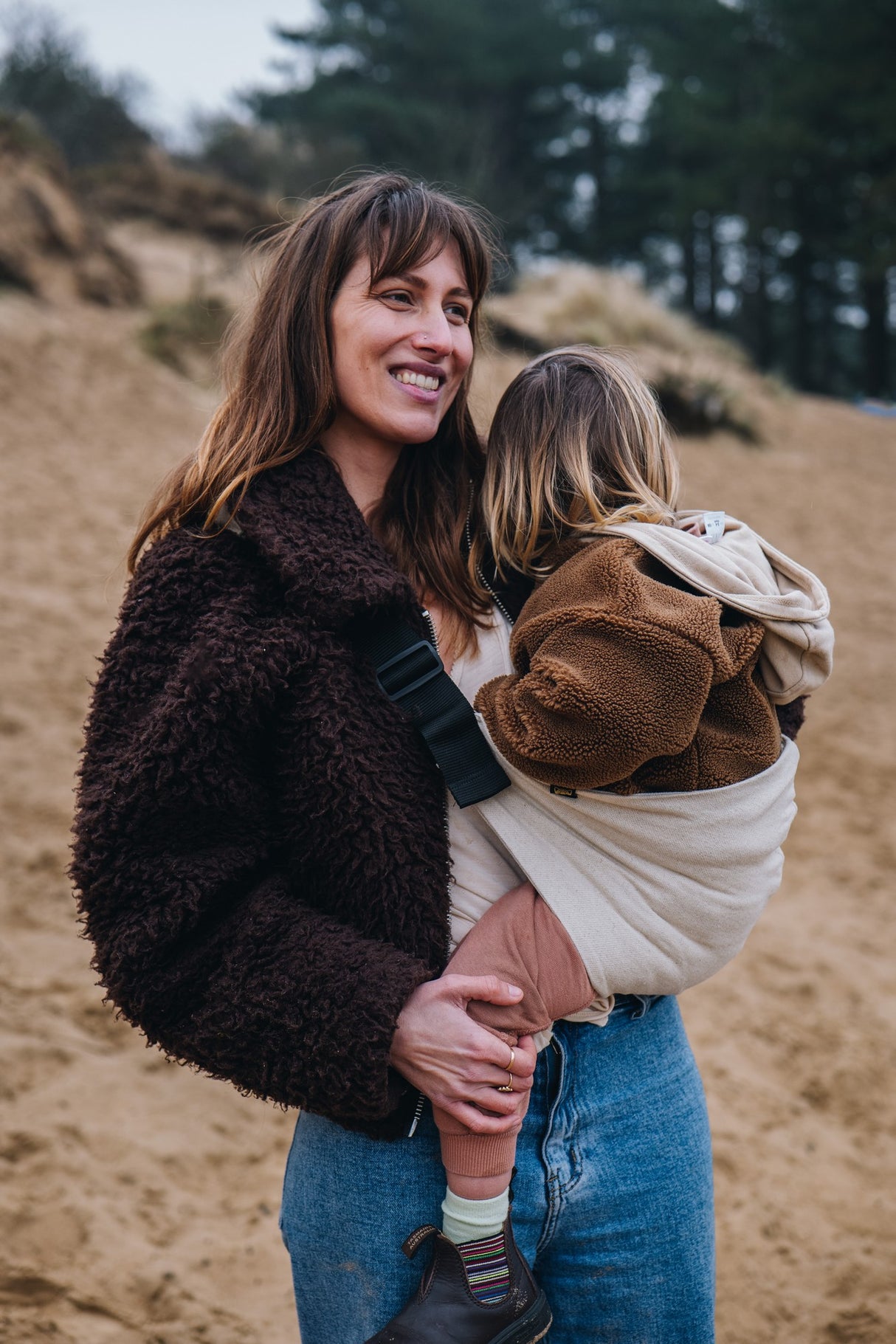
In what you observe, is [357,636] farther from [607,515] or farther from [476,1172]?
[476,1172]

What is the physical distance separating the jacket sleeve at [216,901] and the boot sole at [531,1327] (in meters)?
0.28

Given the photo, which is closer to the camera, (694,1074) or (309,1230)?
(309,1230)

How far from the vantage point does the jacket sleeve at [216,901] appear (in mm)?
1089

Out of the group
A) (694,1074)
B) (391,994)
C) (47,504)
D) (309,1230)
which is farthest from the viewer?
(47,504)

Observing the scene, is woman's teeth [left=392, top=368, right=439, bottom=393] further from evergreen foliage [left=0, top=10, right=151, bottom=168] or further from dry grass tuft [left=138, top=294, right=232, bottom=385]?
evergreen foliage [left=0, top=10, right=151, bottom=168]

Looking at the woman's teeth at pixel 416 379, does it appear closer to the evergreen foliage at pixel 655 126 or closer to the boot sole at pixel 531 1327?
the boot sole at pixel 531 1327

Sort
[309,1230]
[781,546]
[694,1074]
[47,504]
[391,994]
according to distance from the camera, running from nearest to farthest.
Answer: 1. [391,994]
2. [309,1230]
3. [694,1074]
4. [47,504]
5. [781,546]

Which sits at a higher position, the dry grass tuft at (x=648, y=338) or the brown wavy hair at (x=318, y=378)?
the dry grass tuft at (x=648, y=338)

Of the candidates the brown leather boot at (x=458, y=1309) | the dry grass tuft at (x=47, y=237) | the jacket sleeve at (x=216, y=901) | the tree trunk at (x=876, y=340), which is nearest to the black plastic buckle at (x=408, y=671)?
the jacket sleeve at (x=216, y=901)

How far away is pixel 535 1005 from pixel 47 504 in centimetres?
574

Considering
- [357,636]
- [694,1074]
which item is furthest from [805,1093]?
[357,636]

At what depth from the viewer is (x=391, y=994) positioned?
1080mm

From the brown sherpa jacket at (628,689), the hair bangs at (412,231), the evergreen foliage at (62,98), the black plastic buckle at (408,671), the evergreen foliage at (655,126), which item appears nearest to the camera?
the brown sherpa jacket at (628,689)

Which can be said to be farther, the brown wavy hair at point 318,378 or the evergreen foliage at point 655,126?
the evergreen foliage at point 655,126
